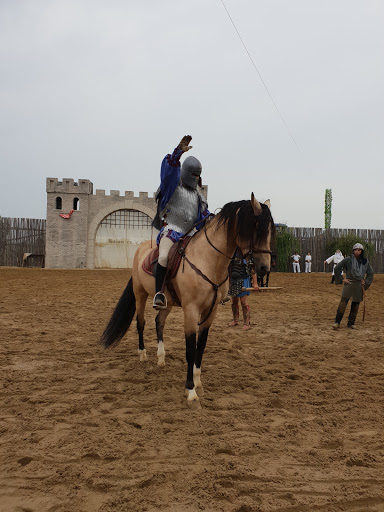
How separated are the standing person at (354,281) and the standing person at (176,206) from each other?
187 inches

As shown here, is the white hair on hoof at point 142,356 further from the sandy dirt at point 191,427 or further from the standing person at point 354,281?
the standing person at point 354,281

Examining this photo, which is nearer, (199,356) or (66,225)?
(199,356)

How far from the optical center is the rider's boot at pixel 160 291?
13.6 feet

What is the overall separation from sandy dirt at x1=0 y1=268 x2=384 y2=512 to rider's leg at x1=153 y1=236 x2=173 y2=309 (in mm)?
912

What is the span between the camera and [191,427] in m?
3.21

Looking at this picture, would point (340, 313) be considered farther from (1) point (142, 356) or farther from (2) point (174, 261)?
(2) point (174, 261)

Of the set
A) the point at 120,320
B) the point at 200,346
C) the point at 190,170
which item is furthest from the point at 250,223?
the point at 120,320

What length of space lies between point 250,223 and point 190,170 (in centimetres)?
113

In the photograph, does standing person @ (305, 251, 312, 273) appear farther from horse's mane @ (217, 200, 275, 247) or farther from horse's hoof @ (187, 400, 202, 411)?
horse's hoof @ (187, 400, 202, 411)

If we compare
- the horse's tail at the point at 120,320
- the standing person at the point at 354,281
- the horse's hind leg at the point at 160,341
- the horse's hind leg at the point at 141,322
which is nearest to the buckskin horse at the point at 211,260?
the horse's hind leg at the point at 160,341

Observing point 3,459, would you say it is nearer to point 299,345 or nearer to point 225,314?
point 299,345

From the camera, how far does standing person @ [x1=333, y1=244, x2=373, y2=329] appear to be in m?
A: 7.87

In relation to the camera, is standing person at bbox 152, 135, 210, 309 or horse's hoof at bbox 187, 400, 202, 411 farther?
standing person at bbox 152, 135, 210, 309

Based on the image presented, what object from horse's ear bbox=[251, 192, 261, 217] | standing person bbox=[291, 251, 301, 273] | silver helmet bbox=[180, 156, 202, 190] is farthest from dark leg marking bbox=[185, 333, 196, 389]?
standing person bbox=[291, 251, 301, 273]
